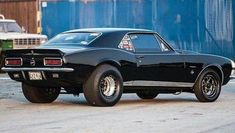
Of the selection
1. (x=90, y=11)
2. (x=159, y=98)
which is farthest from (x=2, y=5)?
(x=159, y=98)

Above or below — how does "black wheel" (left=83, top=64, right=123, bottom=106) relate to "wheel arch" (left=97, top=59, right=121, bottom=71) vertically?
below

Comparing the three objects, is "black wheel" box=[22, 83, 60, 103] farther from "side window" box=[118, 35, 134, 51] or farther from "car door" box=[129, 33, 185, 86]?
"car door" box=[129, 33, 185, 86]

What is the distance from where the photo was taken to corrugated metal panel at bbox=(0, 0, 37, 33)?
30000mm

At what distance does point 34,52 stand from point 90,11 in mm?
17424

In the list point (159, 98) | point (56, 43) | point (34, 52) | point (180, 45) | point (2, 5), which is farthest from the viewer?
point (2, 5)

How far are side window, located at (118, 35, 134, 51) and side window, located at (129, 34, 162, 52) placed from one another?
99 mm

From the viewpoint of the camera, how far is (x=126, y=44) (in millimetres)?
12312

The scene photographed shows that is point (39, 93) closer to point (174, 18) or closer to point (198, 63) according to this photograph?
point (198, 63)

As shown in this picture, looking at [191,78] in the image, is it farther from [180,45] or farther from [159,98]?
[180,45]

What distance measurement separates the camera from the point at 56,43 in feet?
40.4

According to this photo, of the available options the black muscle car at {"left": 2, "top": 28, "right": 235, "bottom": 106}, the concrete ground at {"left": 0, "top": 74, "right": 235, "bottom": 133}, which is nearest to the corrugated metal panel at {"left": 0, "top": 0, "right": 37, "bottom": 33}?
the concrete ground at {"left": 0, "top": 74, "right": 235, "bottom": 133}

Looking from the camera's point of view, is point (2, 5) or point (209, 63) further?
point (2, 5)

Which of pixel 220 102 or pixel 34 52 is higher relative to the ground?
pixel 34 52

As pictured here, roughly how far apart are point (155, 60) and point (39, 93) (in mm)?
2132
